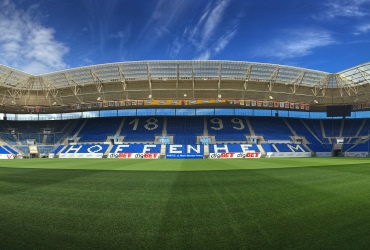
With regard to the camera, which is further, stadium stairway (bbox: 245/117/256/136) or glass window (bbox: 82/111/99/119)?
glass window (bbox: 82/111/99/119)

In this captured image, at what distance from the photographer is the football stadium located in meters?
4.42

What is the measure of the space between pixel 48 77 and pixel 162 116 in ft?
72.1

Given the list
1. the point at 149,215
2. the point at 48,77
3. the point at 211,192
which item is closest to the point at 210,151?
the point at 48,77

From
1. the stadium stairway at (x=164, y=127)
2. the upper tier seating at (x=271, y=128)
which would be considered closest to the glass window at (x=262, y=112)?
the upper tier seating at (x=271, y=128)

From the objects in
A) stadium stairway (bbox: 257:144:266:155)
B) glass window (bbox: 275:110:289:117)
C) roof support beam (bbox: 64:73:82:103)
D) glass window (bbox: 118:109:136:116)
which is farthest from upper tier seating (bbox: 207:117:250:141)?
roof support beam (bbox: 64:73:82:103)

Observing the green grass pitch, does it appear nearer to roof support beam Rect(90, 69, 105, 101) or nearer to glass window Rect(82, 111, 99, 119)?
roof support beam Rect(90, 69, 105, 101)

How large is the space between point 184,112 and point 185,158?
13906mm

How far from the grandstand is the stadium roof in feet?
0.49

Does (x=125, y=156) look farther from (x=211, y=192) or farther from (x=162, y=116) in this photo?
(x=211, y=192)

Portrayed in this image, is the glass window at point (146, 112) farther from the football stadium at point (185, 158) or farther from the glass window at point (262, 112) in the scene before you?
the glass window at point (262, 112)

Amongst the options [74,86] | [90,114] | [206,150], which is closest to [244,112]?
[206,150]

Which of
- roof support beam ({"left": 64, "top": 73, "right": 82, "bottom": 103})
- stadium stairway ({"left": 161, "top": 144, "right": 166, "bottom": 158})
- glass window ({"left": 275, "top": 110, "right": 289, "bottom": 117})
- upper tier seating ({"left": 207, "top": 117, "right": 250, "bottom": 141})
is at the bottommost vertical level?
stadium stairway ({"left": 161, "top": 144, "right": 166, "bottom": 158})

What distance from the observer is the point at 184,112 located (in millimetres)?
49719

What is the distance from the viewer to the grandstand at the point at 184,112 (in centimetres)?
3556
